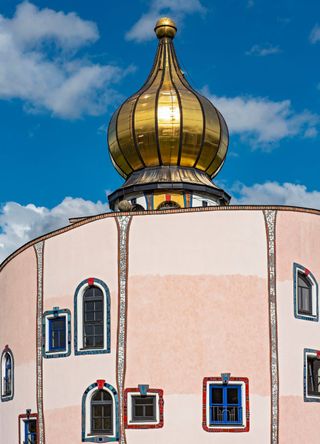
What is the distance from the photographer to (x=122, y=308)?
18344 mm

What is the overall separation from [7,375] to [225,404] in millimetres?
5205

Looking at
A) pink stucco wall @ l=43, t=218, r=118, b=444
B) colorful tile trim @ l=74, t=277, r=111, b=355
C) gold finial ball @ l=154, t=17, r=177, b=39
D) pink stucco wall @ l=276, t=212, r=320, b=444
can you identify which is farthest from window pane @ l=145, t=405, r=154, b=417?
gold finial ball @ l=154, t=17, r=177, b=39

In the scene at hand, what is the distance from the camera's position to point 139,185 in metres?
22.4

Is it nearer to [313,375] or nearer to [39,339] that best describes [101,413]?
[39,339]

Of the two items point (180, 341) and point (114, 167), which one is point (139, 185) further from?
point (180, 341)

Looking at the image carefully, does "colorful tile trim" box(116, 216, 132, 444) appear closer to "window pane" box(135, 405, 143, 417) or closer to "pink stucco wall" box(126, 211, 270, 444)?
"pink stucco wall" box(126, 211, 270, 444)

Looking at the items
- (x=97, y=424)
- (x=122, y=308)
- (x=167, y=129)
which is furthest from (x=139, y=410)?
(x=167, y=129)

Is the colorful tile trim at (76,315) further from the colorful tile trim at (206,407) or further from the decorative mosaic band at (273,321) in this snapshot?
the decorative mosaic band at (273,321)

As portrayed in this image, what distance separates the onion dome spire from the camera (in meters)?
22.5

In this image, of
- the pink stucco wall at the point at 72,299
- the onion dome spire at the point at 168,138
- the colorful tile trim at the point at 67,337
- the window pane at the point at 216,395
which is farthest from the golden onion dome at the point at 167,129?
the window pane at the point at 216,395

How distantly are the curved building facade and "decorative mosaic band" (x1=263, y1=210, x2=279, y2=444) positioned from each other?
0.02 metres

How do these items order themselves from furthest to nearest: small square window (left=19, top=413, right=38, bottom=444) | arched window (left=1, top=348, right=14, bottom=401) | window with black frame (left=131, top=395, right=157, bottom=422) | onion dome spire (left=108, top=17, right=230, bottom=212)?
onion dome spire (left=108, top=17, right=230, bottom=212)
arched window (left=1, top=348, right=14, bottom=401)
small square window (left=19, top=413, right=38, bottom=444)
window with black frame (left=131, top=395, right=157, bottom=422)

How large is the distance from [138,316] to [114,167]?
20.9 ft

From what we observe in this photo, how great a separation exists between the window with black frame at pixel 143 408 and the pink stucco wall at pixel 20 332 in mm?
2373
